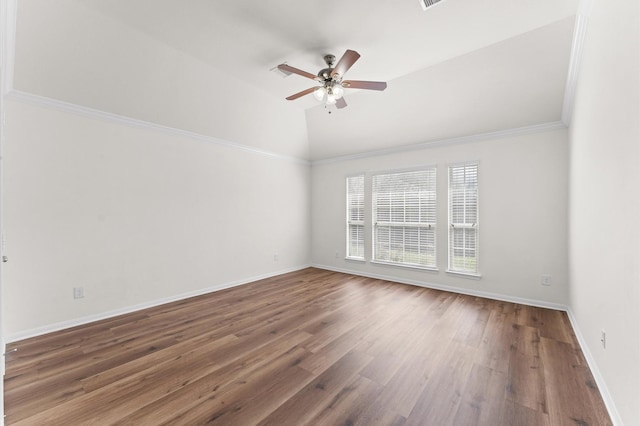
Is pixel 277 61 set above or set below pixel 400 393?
above

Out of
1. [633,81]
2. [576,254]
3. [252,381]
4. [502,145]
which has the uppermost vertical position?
[502,145]

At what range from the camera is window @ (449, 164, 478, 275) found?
4453mm

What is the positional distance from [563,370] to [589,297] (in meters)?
0.69

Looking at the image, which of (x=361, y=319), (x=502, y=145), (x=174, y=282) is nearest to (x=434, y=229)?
(x=502, y=145)

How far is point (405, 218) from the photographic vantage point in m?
5.23

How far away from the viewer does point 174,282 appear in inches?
163

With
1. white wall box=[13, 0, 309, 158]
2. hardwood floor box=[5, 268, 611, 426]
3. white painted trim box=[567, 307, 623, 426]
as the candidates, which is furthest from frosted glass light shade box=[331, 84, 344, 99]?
white painted trim box=[567, 307, 623, 426]

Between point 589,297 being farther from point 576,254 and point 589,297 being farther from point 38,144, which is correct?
point 38,144

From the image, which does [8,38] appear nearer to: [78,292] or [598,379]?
[78,292]

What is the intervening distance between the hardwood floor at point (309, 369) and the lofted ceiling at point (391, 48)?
2755 millimetres

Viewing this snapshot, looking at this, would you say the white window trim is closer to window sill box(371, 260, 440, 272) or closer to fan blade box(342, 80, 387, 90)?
window sill box(371, 260, 440, 272)

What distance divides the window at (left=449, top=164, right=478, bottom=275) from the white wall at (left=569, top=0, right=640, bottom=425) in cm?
174

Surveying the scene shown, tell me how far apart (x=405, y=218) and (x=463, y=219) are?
1010 millimetres

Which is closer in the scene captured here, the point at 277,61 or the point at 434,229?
the point at 277,61
